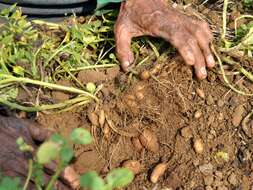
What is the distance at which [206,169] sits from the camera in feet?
7.10

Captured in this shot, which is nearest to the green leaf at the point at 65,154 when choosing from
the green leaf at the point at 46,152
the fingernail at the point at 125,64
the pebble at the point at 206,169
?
the green leaf at the point at 46,152

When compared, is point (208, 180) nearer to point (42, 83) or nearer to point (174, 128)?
point (174, 128)

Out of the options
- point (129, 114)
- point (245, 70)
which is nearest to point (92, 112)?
point (129, 114)

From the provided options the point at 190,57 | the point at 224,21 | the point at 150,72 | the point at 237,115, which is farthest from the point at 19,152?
the point at 224,21

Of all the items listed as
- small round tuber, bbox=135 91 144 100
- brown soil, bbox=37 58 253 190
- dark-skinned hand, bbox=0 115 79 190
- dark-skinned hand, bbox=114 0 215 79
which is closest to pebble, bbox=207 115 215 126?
brown soil, bbox=37 58 253 190

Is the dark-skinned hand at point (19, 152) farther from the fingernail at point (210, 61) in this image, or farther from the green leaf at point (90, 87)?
the fingernail at point (210, 61)

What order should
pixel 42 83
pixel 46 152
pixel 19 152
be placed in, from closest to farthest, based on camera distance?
pixel 46 152, pixel 19 152, pixel 42 83

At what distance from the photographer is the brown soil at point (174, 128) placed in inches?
84.9

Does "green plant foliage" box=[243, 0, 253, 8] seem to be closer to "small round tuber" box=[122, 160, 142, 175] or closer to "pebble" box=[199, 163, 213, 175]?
"pebble" box=[199, 163, 213, 175]

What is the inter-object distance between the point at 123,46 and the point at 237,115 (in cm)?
55

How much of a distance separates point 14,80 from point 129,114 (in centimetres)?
48

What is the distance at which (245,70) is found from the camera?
7.70 feet

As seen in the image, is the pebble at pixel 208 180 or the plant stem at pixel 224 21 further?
the plant stem at pixel 224 21

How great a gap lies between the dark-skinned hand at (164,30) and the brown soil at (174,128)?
0.08 meters
